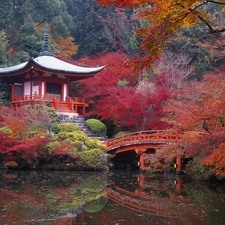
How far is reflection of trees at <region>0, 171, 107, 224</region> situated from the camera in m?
8.74

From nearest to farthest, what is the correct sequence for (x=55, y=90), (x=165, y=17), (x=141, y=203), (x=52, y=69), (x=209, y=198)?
(x=165, y=17) → (x=141, y=203) → (x=209, y=198) → (x=52, y=69) → (x=55, y=90)

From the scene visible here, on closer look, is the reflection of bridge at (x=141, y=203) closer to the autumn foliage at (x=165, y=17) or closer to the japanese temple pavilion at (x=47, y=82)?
the autumn foliage at (x=165, y=17)

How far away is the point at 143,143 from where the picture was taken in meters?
18.0

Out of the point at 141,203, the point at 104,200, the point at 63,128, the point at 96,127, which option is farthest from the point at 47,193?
the point at 96,127

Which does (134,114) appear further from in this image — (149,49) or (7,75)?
(149,49)

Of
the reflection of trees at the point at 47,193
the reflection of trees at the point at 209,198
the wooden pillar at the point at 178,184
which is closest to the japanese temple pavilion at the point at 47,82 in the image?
the reflection of trees at the point at 47,193

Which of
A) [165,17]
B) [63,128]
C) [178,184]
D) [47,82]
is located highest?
[47,82]

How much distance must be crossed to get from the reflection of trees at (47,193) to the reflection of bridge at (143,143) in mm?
2568

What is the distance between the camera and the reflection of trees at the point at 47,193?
8738mm

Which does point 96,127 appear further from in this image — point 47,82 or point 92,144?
point 47,82

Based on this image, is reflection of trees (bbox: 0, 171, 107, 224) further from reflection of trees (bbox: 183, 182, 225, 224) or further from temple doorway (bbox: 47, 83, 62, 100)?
temple doorway (bbox: 47, 83, 62, 100)

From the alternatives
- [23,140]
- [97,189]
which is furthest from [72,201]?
[23,140]

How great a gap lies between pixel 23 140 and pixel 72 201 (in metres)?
6.84

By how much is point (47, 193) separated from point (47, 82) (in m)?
14.0
